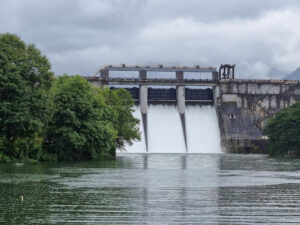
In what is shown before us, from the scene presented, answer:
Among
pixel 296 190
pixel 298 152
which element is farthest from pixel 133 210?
pixel 298 152

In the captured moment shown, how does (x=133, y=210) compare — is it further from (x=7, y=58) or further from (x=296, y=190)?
(x=7, y=58)

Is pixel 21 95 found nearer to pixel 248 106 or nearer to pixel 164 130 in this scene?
pixel 164 130

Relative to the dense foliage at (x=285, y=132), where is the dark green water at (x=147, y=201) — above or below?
below

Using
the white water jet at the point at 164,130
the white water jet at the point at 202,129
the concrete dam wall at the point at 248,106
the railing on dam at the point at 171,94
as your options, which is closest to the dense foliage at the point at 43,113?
the white water jet at the point at 164,130

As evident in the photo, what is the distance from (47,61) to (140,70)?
6021 cm

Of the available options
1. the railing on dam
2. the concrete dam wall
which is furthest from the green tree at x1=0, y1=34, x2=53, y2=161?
the concrete dam wall

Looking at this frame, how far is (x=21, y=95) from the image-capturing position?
191 ft

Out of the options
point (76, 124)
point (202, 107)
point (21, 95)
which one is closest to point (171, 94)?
point (202, 107)

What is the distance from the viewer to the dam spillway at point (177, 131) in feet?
366

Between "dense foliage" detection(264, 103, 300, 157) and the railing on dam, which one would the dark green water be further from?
the railing on dam

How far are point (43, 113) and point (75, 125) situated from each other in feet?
24.0

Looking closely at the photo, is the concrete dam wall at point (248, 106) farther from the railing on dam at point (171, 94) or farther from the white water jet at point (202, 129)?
the railing on dam at point (171, 94)

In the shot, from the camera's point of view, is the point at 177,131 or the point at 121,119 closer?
the point at 121,119

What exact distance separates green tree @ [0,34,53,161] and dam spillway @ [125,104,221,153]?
4928cm
